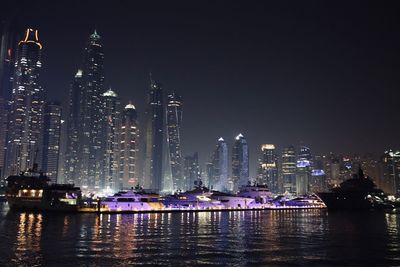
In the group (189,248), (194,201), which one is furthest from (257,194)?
(189,248)

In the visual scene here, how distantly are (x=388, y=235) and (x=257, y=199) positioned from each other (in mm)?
78899

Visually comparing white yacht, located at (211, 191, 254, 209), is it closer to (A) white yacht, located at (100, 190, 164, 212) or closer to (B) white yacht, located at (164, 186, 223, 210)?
(B) white yacht, located at (164, 186, 223, 210)

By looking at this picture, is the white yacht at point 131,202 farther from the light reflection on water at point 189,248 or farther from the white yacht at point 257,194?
the light reflection on water at point 189,248

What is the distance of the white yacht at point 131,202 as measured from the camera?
9219 centimetres

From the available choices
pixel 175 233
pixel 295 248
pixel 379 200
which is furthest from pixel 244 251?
pixel 379 200

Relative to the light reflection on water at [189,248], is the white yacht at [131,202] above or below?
above

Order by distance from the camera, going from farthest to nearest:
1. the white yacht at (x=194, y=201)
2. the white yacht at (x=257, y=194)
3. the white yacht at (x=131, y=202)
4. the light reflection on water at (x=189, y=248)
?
the white yacht at (x=257, y=194) < the white yacht at (x=194, y=201) < the white yacht at (x=131, y=202) < the light reflection on water at (x=189, y=248)

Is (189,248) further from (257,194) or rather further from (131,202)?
(257,194)

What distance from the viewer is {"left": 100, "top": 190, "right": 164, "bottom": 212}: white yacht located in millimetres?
92188

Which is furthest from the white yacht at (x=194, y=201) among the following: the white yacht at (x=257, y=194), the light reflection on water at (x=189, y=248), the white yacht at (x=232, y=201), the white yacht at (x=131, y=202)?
the light reflection on water at (x=189, y=248)

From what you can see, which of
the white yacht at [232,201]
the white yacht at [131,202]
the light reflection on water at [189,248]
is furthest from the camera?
the white yacht at [232,201]

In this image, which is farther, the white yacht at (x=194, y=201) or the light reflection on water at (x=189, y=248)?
the white yacht at (x=194, y=201)

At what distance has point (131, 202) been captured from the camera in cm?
9475

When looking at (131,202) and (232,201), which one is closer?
(131,202)
